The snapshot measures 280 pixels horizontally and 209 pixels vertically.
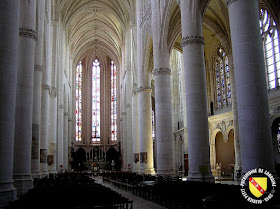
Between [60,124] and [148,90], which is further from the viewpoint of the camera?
[60,124]

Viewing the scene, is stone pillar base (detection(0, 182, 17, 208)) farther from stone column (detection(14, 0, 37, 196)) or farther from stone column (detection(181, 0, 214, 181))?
stone column (detection(181, 0, 214, 181))

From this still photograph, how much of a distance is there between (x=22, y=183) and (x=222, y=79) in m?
20.1

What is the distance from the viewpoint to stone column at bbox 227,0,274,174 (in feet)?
32.2

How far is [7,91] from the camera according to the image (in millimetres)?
9352

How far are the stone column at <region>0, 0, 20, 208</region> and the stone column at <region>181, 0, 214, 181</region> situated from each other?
826cm

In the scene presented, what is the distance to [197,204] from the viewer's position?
883 centimetres

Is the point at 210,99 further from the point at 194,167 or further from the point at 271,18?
the point at 194,167

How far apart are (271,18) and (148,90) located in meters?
11.1

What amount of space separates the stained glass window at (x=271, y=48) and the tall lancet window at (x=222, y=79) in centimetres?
566

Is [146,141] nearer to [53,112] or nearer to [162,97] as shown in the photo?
[162,97]

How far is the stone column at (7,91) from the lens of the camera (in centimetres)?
893

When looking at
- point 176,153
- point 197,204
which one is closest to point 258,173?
point 197,204

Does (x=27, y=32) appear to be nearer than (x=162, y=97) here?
Yes

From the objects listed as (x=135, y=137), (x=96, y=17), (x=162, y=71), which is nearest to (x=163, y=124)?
(x=162, y=71)
